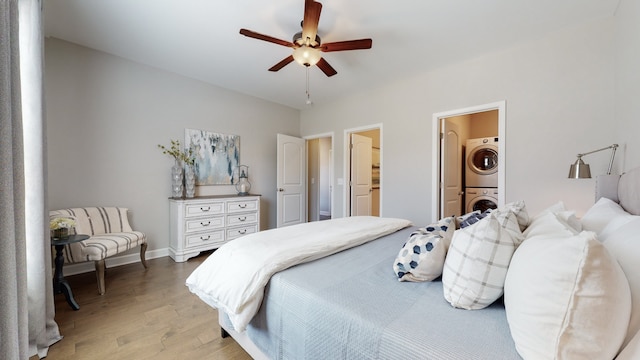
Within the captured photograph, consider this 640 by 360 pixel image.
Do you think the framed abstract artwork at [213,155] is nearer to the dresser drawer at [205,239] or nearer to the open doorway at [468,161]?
the dresser drawer at [205,239]

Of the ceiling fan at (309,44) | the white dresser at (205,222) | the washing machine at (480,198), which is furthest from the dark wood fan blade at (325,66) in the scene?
the washing machine at (480,198)

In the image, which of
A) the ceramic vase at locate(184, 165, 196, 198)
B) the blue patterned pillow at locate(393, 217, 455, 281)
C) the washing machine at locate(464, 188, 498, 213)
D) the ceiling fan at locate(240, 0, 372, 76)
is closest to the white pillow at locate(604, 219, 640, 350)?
the blue patterned pillow at locate(393, 217, 455, 281)

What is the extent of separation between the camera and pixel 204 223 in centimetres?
337

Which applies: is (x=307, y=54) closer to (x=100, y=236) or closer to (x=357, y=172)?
(x=357, y=172)

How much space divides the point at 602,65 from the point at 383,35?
6.43 ft

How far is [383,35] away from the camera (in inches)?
97.3

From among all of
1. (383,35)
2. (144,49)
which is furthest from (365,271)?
(144,49)

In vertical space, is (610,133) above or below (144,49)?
below

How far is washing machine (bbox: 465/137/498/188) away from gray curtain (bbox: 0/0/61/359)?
485 centimetres

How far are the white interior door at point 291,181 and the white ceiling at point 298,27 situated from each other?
1.58 metres

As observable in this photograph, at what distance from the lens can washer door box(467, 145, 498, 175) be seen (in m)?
3.92

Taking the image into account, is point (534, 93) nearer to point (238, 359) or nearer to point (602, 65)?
point (602, 65)

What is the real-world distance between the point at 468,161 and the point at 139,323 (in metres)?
4.76

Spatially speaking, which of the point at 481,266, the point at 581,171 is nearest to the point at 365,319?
the point at 481,266
